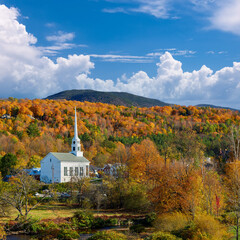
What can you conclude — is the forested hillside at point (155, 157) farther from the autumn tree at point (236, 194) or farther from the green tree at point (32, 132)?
the autumn tree at point (236, 194)

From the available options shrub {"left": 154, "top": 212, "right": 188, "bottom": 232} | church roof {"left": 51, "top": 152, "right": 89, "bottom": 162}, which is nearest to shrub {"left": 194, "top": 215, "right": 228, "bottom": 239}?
shrub {"left": 154, "top": 212, "right": 188, "bottom": 232}

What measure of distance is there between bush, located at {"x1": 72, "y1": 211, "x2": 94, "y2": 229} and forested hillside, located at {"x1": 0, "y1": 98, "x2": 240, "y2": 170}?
29.6m

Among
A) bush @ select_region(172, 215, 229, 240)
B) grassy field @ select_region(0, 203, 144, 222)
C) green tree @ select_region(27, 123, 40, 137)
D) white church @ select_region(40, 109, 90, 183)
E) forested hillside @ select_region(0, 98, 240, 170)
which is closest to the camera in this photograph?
bush @ select_region(172, 215, 229, 240)

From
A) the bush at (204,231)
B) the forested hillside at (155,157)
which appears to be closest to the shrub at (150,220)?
the forested hillside at (155,157)

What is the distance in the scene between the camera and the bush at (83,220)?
31.8 meters

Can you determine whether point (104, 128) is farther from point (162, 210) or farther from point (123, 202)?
point (162, 210)

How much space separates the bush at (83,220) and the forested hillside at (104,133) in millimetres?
29600

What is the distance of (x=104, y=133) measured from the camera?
12169 cm

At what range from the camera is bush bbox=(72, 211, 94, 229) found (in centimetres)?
3176

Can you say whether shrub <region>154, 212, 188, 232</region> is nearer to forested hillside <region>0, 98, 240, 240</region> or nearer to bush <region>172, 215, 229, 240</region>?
forested hillside <region>0, 98, 240, 240</region>

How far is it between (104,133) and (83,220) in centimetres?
8955

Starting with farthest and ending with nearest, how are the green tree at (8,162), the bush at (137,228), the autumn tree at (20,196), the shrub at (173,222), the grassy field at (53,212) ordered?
the green tree at (8,162) < the grassy field at (53,212) < the autumn tree at (20,196) < the bush at (137,228) < the shrub at (173,222)

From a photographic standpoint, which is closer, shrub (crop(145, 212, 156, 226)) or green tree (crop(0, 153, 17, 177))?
shrub (crop(145, 212, 156, 226))

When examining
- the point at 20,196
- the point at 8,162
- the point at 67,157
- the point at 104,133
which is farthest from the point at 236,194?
the point at 104,133
